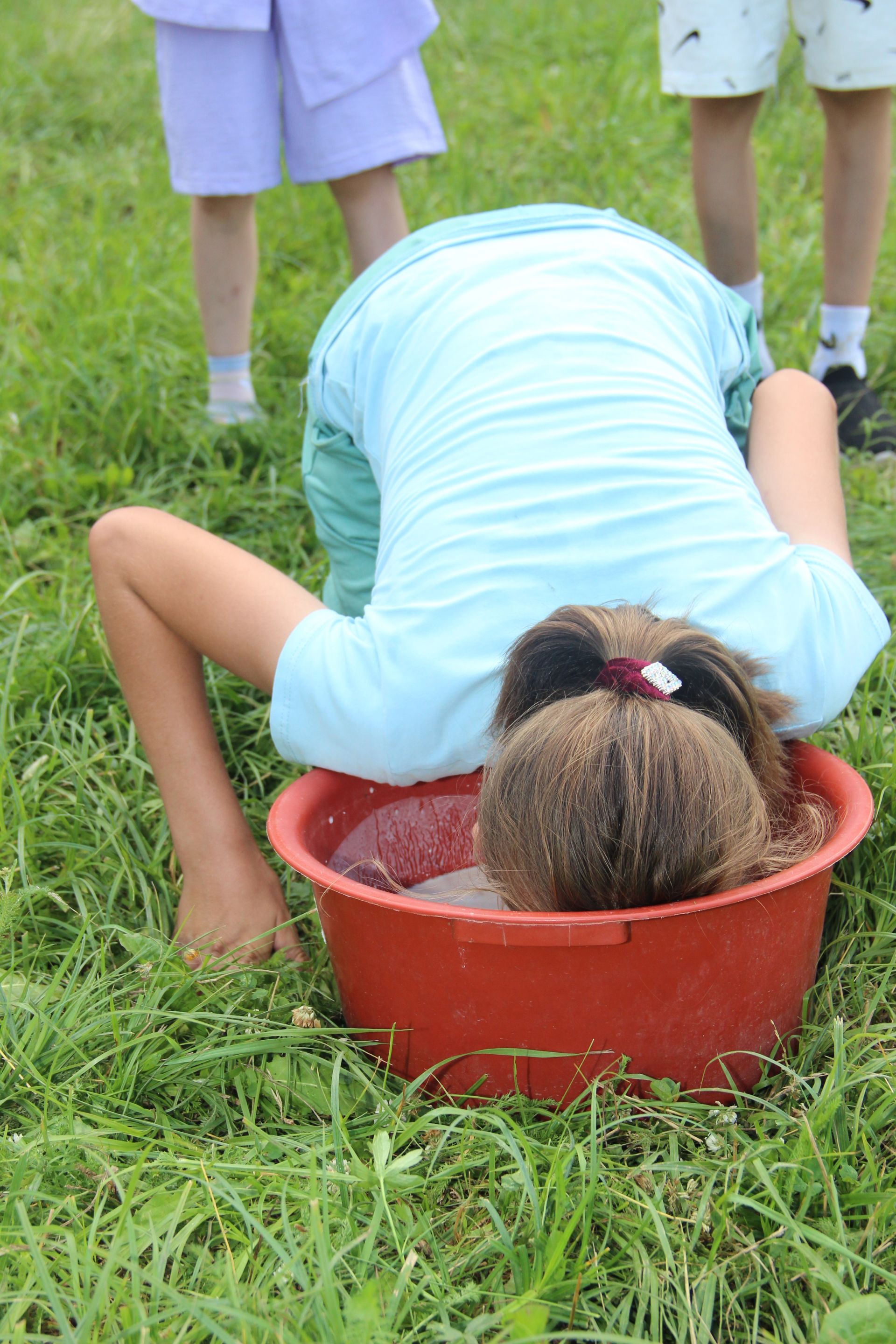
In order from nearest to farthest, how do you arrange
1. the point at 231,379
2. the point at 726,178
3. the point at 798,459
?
the point at 798,459
the point at 726,178
the point at 231,379

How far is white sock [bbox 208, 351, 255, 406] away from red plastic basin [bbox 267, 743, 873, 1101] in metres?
1.52

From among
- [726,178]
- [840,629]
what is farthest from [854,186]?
[840,629]

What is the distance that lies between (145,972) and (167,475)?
1429mm

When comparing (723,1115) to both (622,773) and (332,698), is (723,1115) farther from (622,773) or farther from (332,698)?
(332,698)

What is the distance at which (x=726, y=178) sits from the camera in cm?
250

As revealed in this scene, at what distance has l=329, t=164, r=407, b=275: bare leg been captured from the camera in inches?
99.2

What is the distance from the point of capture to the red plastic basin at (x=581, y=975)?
1100 millimetres

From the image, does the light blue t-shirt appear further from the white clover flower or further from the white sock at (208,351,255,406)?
the white sock at (208,351,255,406)

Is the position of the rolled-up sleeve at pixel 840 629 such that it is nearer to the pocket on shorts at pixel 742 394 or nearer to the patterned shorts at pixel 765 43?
the pocket on shorts at pixel 742 394

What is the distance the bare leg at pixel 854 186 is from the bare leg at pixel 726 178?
0.50ft

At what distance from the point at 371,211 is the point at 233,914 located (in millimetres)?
1671

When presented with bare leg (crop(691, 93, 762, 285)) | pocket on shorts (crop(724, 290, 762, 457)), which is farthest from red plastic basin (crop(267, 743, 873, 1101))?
bare leg (crop(691, 93, 762, 285))

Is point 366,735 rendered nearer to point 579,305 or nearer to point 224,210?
point 579,305

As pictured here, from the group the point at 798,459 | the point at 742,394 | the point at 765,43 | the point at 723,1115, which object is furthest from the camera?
the point at 765,43
